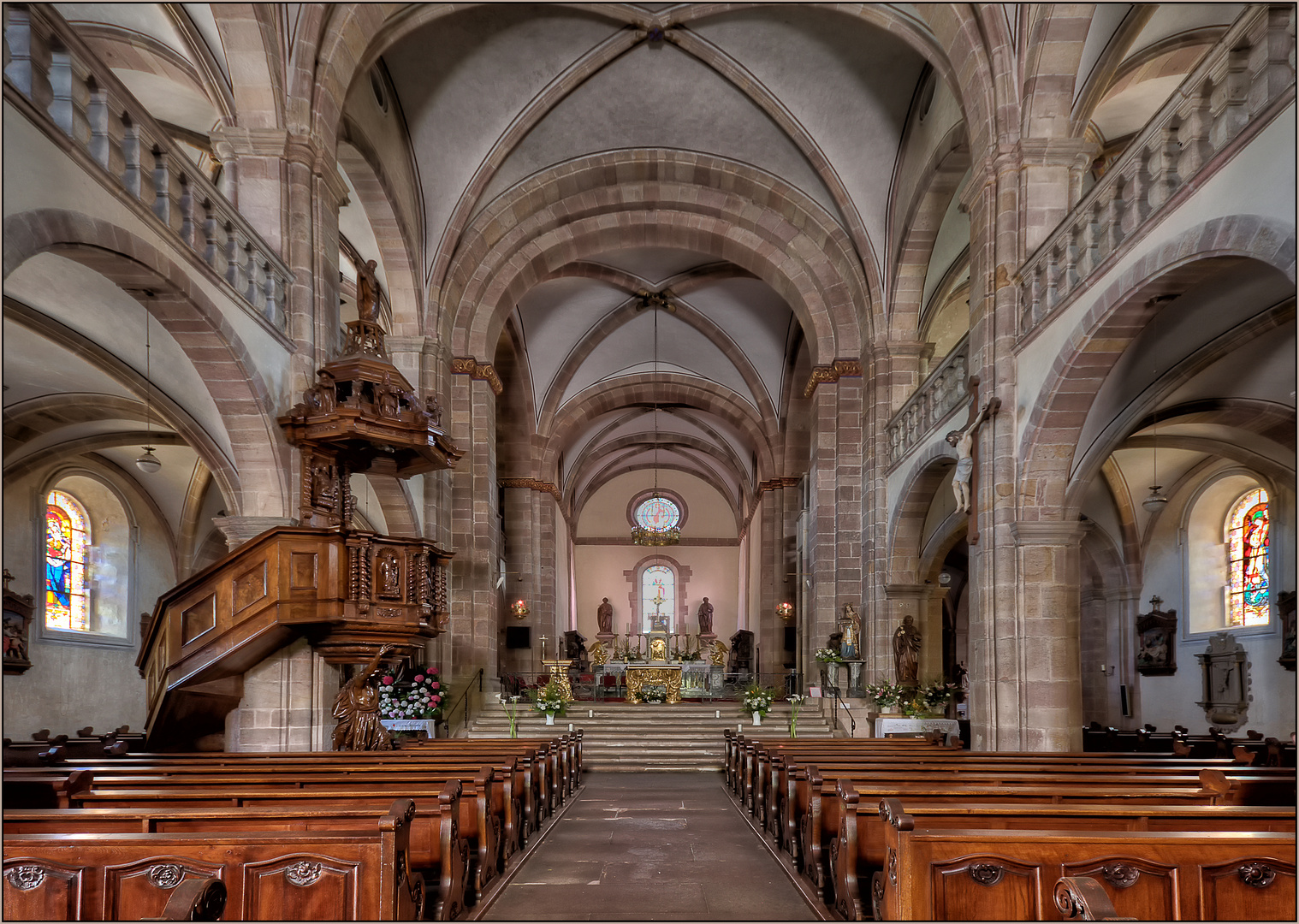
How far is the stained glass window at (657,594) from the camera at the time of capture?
40.2 m

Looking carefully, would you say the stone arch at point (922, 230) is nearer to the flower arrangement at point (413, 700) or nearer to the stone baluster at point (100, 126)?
the flower arrangement at point (413, 700)

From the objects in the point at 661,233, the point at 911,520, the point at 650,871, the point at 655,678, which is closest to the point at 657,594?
the point at 655,678

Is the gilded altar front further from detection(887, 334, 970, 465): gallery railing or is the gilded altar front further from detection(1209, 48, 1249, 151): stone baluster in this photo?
detection(1209, 48, 1249, 151): stone baluster

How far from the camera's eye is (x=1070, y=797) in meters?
5.77

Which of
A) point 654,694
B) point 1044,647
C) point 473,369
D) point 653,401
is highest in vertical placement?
point 653,401

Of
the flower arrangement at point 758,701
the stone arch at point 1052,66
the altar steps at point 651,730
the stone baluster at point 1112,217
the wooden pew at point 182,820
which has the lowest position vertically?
the altar steps at point 651,730

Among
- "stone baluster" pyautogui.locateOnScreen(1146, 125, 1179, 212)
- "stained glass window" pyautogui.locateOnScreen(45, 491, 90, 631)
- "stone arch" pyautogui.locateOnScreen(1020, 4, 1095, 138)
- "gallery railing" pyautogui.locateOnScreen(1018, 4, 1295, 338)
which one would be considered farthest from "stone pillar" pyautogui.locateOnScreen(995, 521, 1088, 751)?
"stained glass window" pyautogui.locateOnScreen(45, 491, 90, 631)

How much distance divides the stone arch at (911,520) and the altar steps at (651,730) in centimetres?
291

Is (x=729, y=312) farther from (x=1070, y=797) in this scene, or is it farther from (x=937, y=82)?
(x=1070, y=797)

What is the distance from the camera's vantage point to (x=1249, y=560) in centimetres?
1683

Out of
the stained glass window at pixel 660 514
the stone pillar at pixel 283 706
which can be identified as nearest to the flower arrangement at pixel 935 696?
the stone pillar at pixel 283 706

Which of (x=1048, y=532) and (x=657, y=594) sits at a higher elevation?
(x=1048, y=532)

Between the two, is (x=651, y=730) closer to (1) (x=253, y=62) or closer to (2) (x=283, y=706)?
(2) (x=283, y=706)

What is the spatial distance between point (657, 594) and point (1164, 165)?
111ft
